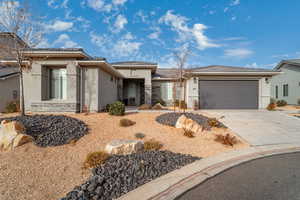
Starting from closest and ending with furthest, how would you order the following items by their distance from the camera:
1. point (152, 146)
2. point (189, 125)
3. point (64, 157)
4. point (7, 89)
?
point (64, 157), point (152, 146), point (189, 125), point (7, 89)

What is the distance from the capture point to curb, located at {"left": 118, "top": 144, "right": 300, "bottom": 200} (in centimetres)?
290

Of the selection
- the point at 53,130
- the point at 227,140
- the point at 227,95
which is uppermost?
the point at 227,95

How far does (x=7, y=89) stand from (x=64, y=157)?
1218 centimetres

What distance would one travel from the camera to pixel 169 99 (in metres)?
16.3

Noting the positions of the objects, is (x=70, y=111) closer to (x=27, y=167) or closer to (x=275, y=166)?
(x=27, y=167)

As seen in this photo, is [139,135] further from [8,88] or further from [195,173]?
[8,88]

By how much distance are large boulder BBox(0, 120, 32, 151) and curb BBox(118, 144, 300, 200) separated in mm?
4575

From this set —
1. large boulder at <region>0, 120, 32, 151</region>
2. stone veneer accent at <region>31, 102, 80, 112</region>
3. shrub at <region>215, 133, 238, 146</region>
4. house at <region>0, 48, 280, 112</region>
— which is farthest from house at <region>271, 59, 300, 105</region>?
large boulder at <region>0, 120, 32, 151</region>

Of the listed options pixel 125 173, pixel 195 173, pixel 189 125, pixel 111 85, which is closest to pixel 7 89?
pixel 111 85

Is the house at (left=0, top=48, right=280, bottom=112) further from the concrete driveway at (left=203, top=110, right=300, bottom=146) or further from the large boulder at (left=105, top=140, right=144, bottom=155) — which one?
the large boulder at (left=105, top=140, right=144, bottom=155)

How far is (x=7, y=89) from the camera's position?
12312mm

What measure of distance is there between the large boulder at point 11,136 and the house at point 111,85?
3.85m

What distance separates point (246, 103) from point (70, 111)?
46.3 ft

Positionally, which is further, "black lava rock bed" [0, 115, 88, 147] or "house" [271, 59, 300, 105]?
"house" [271, 59, 300, 105]
